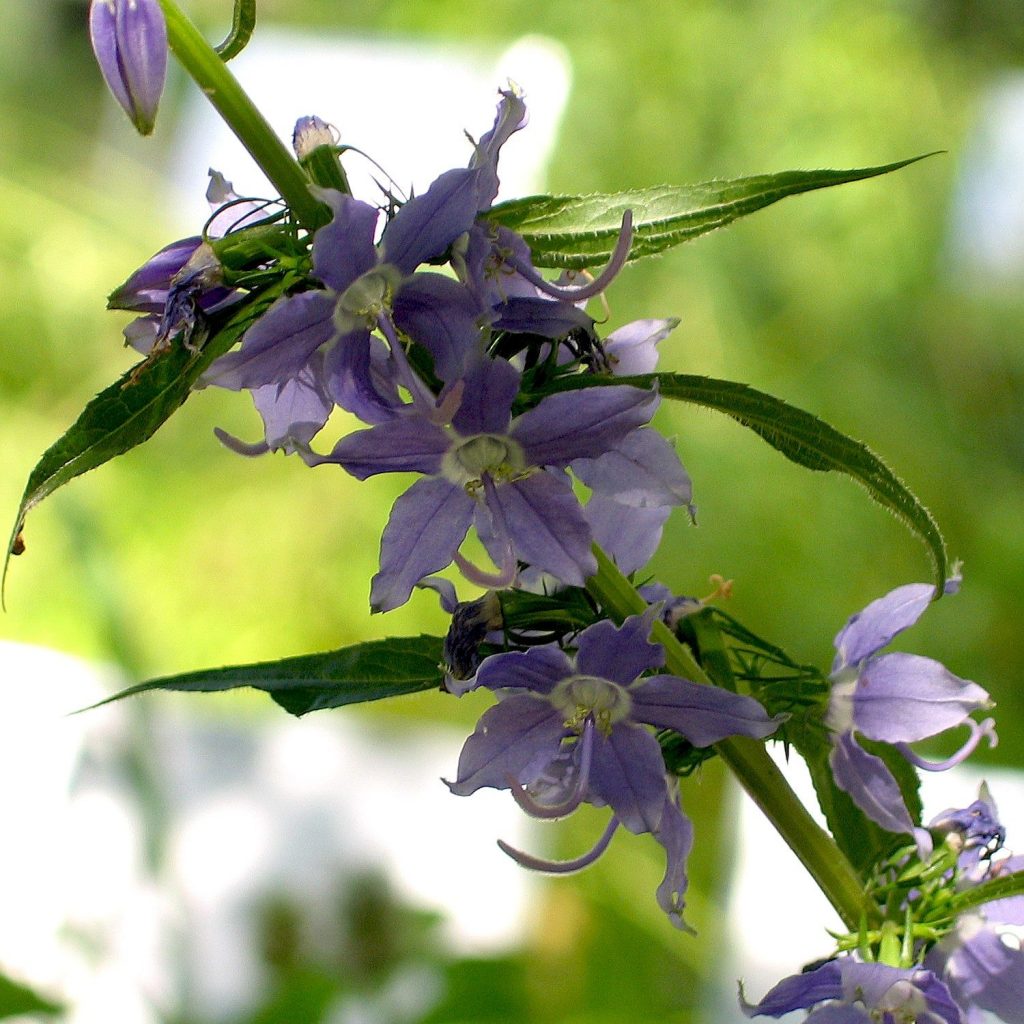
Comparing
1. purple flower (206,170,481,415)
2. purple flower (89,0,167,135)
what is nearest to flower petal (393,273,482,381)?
purple flower (206,170,481,415)

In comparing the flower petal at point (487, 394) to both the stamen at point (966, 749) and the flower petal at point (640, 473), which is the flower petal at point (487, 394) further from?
the stamen at point (966, 749)

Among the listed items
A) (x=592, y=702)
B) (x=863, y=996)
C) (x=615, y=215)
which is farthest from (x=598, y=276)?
(x=863, y=996)

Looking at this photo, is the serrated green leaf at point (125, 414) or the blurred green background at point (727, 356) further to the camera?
the blurred green background at point (727, 356)

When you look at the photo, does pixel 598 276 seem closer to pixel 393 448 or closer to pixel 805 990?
pixel 393 448

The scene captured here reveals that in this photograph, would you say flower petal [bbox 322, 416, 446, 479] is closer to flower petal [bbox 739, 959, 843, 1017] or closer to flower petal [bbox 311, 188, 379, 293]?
flower petal [bbox 311, 188, 379, 293]

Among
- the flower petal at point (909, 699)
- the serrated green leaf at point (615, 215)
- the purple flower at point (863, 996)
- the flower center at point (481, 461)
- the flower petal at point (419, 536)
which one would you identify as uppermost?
the serrated green leaf at point (615, 215)

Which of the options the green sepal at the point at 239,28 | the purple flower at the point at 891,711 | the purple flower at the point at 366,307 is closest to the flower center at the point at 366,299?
the purple flower at the point at 366,307
